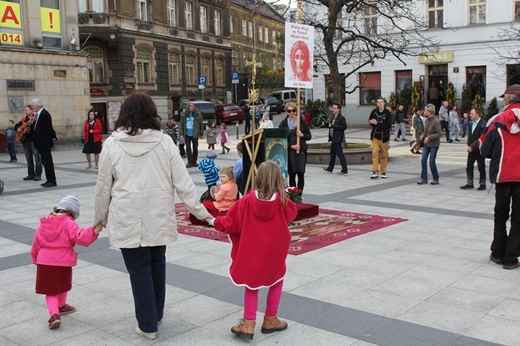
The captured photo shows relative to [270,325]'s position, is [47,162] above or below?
above

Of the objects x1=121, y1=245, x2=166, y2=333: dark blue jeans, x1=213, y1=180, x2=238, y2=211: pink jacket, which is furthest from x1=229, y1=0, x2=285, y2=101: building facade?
x1=121, y1=245, x2=166, y2=333: dark blue jeans

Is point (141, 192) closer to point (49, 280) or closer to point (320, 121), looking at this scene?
point (49, 280)

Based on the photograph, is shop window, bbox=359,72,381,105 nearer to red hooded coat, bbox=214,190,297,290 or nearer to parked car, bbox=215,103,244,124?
parked car, bbox=215,103,244,124

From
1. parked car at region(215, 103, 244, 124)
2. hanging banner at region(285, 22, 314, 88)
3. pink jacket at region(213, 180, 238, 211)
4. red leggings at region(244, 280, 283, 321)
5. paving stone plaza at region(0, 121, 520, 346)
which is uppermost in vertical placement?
hanging banner at region(285, 22, 314, 88)

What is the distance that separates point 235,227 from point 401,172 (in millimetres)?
11477

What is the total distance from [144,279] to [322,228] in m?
4.27

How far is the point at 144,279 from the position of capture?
420cm

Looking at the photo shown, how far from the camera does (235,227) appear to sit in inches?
168

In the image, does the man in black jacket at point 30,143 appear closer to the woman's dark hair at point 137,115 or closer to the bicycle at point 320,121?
the woman's dark hair at point 137,115

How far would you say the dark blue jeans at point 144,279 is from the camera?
4.19 metres

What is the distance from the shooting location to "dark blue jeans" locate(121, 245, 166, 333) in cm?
419

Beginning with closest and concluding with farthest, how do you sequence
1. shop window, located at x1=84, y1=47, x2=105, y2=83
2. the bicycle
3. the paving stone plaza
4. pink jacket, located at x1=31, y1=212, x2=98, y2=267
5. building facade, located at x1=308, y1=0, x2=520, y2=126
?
1. the paving stone plaza
2. pink jacket, located at x1=31, y1=212, x2=98, y2=267
3. building facade, located at x1=308, y1=0, x2=520, y2=126
4. the bicycle
5. shop window, located at x1=84, y1=47, x2=105, y2=83

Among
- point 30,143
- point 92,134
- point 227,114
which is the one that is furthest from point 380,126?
point 227,114

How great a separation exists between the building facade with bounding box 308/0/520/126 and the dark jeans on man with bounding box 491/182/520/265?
77.3ft
